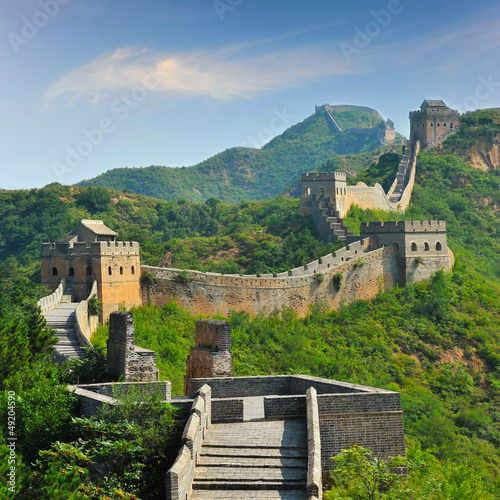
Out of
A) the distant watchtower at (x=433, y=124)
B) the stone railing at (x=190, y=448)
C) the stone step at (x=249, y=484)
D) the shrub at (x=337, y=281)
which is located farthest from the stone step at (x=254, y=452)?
the distant watchtower at (x=433, y=124)

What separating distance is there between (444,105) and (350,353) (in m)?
42.1

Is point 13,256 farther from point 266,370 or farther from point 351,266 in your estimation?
point 266,370

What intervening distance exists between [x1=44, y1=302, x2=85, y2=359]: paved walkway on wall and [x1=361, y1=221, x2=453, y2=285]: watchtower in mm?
17005

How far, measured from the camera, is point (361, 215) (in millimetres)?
48781

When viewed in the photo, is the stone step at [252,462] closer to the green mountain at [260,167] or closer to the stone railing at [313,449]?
the stone railing at [313,449]

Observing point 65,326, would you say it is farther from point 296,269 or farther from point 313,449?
point 313,449

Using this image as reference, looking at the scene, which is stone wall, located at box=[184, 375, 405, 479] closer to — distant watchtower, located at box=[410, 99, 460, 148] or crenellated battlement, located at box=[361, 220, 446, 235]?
crenellated battlement, located at box=[361, 220, 446, 235]

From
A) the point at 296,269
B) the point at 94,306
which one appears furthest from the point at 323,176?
the point at 94,306

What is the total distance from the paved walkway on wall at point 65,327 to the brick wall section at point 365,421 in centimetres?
1104

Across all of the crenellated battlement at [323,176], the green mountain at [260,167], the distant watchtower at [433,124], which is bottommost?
the crenellated battlement at [323,176]

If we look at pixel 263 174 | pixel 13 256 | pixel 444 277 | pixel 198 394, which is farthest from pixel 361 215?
pixel 263 174

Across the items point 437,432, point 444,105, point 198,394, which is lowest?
point 437,432

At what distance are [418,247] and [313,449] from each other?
29.1m

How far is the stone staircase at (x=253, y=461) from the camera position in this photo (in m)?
10.4
